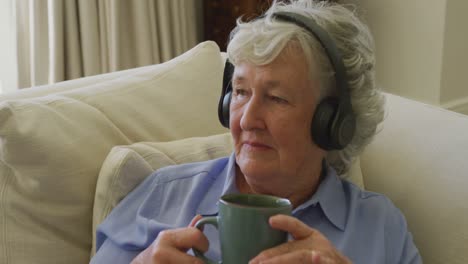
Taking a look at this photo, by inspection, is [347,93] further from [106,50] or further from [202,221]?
[106,50]

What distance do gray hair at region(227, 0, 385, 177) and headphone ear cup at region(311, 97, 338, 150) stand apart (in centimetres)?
3

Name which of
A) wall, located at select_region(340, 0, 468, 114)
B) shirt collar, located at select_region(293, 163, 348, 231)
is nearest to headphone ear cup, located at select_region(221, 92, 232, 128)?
shirt collar, located at select_region(293, 163, 348, 231)

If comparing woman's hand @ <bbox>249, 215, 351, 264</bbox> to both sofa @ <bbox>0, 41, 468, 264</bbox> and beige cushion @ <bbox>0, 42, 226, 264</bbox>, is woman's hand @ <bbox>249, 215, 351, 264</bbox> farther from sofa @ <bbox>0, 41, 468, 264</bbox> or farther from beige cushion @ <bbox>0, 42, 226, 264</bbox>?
beige cushion @ <bbox>0, 42, 226, 264</bbox>

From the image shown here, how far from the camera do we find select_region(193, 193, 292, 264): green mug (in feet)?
2.76

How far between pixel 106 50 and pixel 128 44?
0.35 feet

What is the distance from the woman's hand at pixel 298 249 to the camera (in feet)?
2.81

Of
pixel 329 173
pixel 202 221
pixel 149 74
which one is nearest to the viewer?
pixel 202 221

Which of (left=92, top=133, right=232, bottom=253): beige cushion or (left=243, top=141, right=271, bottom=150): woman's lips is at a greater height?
(left=243, top=141, right=271, bottom=150): woman's lips

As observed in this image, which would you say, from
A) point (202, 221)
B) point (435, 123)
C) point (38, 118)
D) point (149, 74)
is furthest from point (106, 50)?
point (202, 221)

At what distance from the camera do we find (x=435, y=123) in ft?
4.75

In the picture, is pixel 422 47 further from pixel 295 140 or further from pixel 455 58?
pixel 295 140

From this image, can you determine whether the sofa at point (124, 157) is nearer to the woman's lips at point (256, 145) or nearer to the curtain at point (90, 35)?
the woman's lips at point (256, 145)

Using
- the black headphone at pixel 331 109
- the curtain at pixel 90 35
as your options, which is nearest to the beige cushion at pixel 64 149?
the black headphone at pixel 331 109

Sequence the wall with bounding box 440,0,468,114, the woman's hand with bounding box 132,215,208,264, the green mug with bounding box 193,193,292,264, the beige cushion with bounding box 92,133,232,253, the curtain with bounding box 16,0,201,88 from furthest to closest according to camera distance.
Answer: the wall with bounding box 440,0,468,114, the curtain with bounding box 16,0,201,88, the beige cushion with bounding box 92,133,232,253, the woman's hand with bounding box 132,215,208,264, the green mug with bounding box 193,193,292,264
